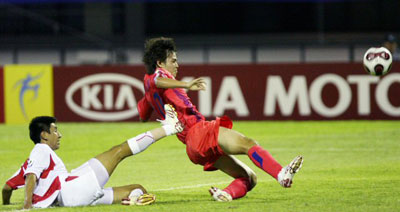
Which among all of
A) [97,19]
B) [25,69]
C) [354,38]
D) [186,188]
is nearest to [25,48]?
[97,19]

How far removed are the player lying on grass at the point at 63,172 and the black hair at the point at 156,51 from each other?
0.76m

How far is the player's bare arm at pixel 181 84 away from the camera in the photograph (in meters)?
8.37

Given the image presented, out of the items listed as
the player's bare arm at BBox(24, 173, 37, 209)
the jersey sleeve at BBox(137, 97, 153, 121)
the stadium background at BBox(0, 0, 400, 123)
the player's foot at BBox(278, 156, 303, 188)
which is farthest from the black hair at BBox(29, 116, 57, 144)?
the stadium background at BBox(0, 0, 400, 123)

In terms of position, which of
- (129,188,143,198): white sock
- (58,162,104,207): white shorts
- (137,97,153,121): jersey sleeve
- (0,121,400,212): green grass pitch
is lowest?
(0,121,400,212): green grass pitch

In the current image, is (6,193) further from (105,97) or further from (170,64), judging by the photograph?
(105,97)

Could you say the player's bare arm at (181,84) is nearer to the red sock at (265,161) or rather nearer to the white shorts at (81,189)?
the red sock at (265,161)

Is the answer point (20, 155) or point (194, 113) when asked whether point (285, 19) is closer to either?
point (20, 155)

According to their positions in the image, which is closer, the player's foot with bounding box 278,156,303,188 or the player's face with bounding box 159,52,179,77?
the player's foot with bounding box 278,156,303,188

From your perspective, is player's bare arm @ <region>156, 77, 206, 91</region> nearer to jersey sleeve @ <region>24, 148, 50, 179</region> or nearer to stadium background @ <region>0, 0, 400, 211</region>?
stadium background @ <region>0, 0, 400, 211</region>

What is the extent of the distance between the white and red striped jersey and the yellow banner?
13.7 meters

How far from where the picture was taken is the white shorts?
8.34 metres

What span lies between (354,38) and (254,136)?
14.7 m

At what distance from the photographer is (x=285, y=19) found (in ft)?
106

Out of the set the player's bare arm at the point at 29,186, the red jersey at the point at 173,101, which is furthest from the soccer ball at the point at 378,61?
the player's bare arm at the point at 29,186
